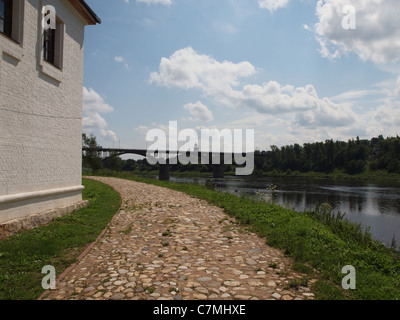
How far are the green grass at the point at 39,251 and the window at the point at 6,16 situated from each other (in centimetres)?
475

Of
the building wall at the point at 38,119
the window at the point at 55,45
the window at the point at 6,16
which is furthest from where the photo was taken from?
the window at the point at 55,45

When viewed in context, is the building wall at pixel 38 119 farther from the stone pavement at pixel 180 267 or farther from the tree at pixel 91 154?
the tree at pixel 91 154

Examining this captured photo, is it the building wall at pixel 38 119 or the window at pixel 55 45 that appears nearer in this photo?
the building wall at pixel 38 119

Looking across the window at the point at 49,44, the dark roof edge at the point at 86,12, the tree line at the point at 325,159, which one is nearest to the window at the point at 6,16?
the window at the point at 49,44

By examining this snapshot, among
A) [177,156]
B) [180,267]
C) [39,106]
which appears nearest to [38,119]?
[39,106]

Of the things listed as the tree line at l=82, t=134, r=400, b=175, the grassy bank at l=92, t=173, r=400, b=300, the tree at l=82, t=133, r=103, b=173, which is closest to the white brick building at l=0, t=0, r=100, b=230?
the grassy bank at l=92, t=173, r=400, b=300

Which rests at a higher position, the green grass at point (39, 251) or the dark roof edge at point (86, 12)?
the dark roof edge at point (86, 12)

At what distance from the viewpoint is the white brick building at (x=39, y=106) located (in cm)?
632

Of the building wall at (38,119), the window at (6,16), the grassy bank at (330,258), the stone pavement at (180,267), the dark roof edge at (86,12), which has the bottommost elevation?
the stone pavement at (180,267)

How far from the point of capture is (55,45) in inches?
338

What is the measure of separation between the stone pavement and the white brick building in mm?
2291

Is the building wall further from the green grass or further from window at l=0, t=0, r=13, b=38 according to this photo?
the green grass

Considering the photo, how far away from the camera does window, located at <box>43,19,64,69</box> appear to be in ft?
26.9
